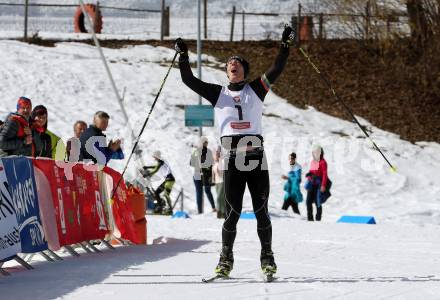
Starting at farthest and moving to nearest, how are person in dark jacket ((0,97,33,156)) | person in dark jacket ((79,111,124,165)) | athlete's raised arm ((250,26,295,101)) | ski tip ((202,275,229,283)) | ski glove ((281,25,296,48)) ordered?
person in dark jacket ((79,111,124,165)) → person in dark jacket ((0,97,33,156)) → ski glove ((281,25,296,48)) → athlete's raised arm ((250,26,295,101)) → ski tip ((202,275,229,283))

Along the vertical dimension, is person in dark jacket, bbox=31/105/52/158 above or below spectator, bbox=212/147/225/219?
above

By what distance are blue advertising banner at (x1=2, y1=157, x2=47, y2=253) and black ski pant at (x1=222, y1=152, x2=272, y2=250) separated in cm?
196

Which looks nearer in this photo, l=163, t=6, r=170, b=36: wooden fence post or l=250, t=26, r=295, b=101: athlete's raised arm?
l=250, t=26, r=295, b=101: athlete's raised arm

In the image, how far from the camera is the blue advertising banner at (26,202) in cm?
828

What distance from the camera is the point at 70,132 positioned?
27.1m

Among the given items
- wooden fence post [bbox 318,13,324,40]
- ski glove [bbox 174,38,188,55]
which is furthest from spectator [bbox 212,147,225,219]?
wooden fence post [bbox 318,13,324,40]

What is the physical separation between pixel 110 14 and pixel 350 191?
65.7m

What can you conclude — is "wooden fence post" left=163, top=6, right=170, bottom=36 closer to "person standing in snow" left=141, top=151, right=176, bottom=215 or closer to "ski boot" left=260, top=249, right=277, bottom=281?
"person standing in snow" left=141, top=151, right=176, bottom=215

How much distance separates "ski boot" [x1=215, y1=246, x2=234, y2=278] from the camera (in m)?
7.52

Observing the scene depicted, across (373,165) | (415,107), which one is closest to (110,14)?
(415,107)

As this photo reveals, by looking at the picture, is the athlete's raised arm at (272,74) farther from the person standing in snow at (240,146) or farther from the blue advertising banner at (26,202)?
the blue advertising banner at (26,202)

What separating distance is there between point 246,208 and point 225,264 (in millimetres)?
12512

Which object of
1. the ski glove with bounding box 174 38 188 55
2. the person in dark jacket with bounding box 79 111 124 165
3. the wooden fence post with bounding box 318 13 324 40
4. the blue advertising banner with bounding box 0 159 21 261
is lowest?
the blue advertising banner with bounding box 0 159 21 261

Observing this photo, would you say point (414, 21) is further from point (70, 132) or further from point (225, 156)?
point (225, 156)
